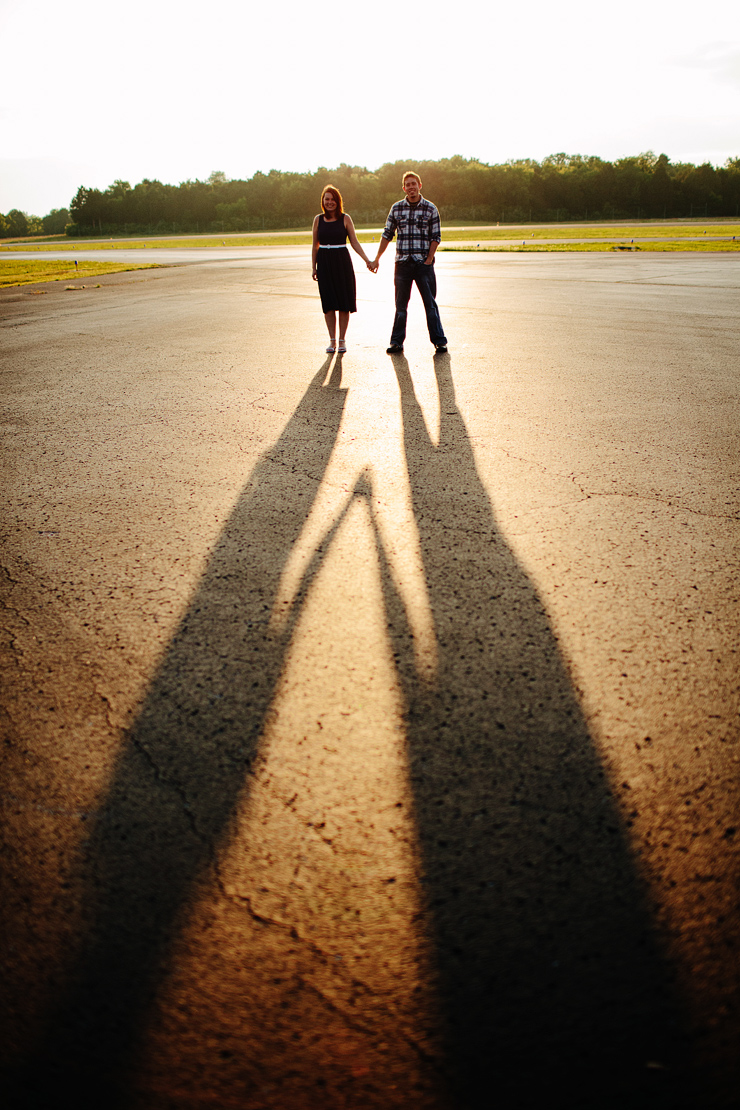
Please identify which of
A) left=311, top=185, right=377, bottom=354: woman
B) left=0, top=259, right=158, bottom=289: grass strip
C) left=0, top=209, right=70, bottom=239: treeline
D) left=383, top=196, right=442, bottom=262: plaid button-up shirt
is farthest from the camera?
left=0, top=209, right=70, bottom=239: treeline

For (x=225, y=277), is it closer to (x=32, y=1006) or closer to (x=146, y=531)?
(x=146, y=531)

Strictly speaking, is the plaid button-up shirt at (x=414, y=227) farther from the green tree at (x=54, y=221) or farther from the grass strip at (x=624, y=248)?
the green tree at (x=54, y=221)

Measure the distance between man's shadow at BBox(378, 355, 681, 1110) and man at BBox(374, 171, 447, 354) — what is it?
20.1 ft

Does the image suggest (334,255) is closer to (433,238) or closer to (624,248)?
(433,238)

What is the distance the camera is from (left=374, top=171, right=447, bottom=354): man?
7.90m

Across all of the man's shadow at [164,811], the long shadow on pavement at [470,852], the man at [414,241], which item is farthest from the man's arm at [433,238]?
the long shadow on pavement at [470,852]

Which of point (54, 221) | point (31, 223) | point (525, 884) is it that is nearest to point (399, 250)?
point (525, 884)

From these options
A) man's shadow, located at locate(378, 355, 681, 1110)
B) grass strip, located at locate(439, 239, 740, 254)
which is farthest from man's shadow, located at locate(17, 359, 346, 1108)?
grass strip, located at locate(439, 239, 740, 254)

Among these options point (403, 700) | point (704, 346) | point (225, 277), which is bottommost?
point (403, 700)

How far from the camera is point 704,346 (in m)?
8.83

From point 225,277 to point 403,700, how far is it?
69.0 ft

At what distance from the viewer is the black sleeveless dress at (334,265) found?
26.8ft

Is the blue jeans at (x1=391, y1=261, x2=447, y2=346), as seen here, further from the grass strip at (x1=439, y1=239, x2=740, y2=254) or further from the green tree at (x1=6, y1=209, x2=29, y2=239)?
the green tree at (x1=6, y1=209, x2=29, y2=239)

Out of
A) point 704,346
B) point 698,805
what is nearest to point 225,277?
point 704,346
